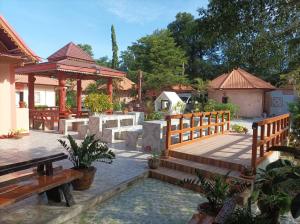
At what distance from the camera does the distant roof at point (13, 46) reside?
31.7 feet

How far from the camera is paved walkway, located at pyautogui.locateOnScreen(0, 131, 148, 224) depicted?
4.11 metres

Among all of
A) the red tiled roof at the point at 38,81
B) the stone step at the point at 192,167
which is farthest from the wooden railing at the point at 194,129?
the red tiled roof at the point at 38,81

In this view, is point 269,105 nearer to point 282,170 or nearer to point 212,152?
point 212,152

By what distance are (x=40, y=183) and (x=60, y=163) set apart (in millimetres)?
3207

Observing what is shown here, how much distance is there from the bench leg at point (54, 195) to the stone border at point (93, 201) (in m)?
0.34

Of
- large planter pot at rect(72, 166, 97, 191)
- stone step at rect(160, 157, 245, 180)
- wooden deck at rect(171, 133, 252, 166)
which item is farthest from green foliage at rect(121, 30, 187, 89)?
large planter pot at rect(72, 166, 97, 191)

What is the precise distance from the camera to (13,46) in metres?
10.2

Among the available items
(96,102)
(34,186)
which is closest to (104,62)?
(96,102)

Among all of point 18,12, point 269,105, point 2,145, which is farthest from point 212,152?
point 269,105

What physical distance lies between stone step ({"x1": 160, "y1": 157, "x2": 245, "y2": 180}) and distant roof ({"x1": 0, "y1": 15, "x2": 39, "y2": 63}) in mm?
6685

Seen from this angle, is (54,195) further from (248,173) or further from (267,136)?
(267,136)

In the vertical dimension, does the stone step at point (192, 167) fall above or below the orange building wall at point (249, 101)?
below

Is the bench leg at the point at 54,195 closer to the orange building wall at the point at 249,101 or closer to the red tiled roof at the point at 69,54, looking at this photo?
→ the red tiled roof at the point at 69,54

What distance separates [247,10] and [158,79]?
21201 millimetres
